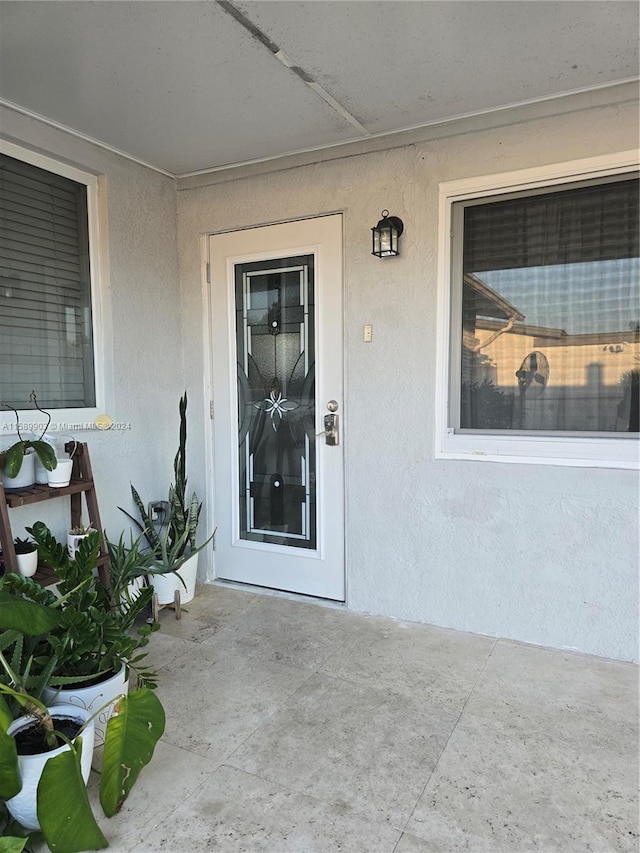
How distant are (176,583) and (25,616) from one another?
145 cm

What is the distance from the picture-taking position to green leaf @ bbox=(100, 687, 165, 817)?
154 cm

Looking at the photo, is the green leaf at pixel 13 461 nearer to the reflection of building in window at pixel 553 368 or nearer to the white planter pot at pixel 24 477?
the white planter pot at pixel 24 477

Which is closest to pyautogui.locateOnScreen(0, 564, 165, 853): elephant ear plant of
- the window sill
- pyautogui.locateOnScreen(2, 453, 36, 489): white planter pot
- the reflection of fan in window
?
pyautogui.locateOnScreen(2, 453, 36, 489): white planter pot

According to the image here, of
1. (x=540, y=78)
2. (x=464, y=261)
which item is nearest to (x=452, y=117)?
(x=540, y=78)

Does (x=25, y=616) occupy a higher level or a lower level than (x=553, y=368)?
lower

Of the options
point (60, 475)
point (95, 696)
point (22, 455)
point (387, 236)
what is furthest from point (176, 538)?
point (387, 236)

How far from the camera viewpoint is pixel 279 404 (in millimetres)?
3277

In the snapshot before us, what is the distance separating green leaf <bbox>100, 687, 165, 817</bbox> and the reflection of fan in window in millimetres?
2069

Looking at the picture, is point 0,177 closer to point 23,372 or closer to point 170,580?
point 23,372

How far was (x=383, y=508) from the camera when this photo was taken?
2.98m

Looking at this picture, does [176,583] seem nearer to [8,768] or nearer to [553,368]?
[8,768]

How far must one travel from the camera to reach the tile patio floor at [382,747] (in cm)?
160

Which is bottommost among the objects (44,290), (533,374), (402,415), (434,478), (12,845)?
(12,845)

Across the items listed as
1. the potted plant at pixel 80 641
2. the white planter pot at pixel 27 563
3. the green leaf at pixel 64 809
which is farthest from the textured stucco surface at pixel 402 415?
the green leaf at pixel 64 809
